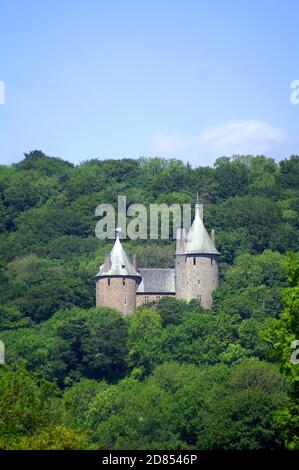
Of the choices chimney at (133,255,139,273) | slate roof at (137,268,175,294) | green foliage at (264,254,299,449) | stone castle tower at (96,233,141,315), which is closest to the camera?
green foliage at (264,254,299,449)

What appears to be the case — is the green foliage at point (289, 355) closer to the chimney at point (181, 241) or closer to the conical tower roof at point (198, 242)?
the conical tower roof at point (198, 242)

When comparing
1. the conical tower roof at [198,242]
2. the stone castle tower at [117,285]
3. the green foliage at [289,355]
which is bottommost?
the green foliage at [289,355]

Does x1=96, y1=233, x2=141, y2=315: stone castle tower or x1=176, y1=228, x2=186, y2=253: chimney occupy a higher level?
x1=176, y1=228, x2=186, y2=253: chimney

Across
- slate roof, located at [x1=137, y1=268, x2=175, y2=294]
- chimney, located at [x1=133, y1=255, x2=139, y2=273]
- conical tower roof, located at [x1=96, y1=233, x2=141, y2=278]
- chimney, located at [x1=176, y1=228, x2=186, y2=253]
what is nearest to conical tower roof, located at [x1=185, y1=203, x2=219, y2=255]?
chimney, located at [x1=176, y1=228, x2=186, y2=253]

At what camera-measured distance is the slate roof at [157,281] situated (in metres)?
117

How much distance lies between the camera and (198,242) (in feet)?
383

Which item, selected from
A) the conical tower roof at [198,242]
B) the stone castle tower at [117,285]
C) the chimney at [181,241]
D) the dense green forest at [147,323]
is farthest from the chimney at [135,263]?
the dense green forest at [147,323]

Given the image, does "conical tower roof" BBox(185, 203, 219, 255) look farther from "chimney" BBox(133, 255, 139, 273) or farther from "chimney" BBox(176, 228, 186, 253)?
"chimney" BBox(133, 255, 139, 273)

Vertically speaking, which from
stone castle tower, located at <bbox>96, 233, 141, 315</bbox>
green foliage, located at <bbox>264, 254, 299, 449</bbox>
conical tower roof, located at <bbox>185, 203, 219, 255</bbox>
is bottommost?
green foliage, located at <bbox>264, 254, 299, 449</bbox>

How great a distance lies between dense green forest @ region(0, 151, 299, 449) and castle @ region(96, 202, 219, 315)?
1150mm

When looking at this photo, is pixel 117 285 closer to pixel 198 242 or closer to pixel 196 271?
pixel 196 271

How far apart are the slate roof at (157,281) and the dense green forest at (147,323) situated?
2390 mm

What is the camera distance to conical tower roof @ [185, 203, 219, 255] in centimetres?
11644
